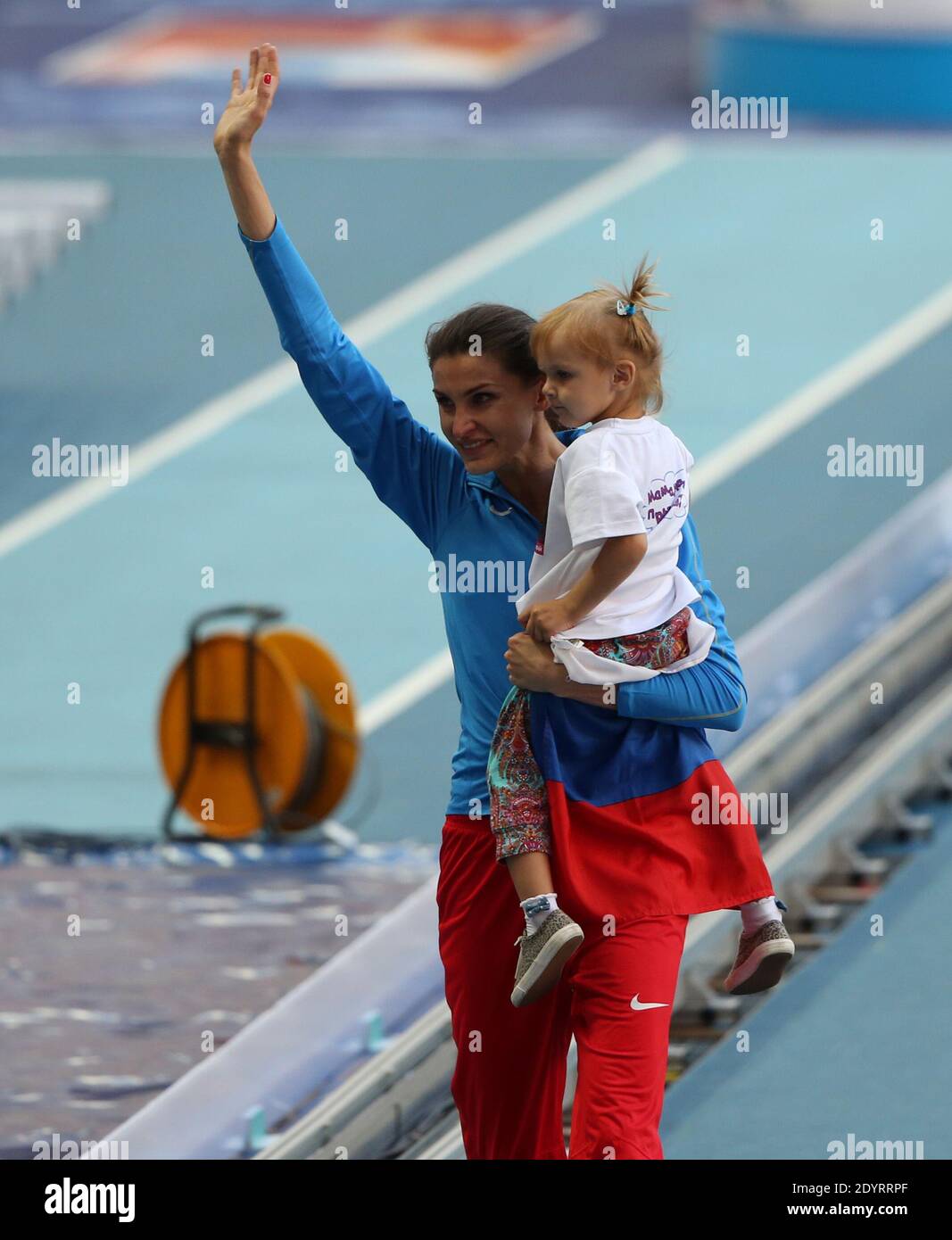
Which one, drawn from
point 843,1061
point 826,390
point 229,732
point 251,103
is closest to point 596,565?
point 251,103

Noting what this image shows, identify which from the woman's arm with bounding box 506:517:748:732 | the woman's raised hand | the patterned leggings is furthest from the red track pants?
the woman's raised hand

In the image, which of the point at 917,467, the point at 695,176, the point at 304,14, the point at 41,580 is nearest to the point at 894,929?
the point at 917,467

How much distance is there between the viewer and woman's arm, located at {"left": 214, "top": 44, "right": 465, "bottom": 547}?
3363 mm

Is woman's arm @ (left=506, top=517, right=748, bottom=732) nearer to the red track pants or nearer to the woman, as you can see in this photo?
the woman

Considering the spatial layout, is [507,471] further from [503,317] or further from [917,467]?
[917,467]

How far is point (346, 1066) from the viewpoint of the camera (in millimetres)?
5062

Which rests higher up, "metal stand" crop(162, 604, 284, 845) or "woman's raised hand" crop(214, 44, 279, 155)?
"woman's raised hand" crop(214, 44, 279, 155)

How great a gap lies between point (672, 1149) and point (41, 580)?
17.2 feet

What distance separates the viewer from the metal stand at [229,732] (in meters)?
6.95

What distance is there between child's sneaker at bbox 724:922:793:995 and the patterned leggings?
0.38 m

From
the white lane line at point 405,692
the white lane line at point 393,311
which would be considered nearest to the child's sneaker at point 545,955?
the white lane line at point 405,692

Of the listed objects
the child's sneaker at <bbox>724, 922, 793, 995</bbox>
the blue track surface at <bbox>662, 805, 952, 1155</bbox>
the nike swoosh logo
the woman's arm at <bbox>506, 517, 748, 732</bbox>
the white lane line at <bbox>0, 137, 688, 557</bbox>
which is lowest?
the blue track surface at <bbox>662, 805, 952, 1155</bbox>

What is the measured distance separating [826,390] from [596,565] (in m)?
7.74

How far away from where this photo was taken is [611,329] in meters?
3.22
